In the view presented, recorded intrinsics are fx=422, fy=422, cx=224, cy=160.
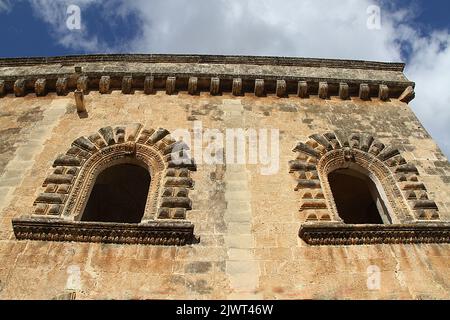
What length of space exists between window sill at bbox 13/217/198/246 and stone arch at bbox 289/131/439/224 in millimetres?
2133

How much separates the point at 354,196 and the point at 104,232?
597 centimetres

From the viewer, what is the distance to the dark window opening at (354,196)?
8.36m

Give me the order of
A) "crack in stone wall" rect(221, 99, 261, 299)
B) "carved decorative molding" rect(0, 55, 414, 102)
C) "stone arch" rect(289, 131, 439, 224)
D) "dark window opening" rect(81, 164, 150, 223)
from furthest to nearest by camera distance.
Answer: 1. "carved decorative molding" rect(0, 55, 414, 102)
2. "dark window opening" rect(81, 164, 150, 223)
3. "stone arch" rect(289, 131, 439, 224)
4. "crack in stone wall" rect(221, 99, 261, 299)

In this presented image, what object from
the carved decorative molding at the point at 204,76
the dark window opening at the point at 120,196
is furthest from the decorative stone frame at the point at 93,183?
the carved decorative molding at the point at 204,76

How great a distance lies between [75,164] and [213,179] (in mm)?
A: 2454

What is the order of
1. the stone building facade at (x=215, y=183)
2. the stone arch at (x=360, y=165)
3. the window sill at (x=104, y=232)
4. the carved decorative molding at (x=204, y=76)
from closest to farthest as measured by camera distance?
the stone building facade at (x=215, y=183), the window sill at (x=104, y=232), the stone arch at (x=360, y=165), the carved decorative molding at (x=204, y=76)

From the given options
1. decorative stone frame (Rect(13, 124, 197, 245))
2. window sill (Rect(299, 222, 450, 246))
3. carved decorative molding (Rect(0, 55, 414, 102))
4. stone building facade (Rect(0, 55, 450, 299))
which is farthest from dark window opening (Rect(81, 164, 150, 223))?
window sill (Rect(299, 222, 450, 246))

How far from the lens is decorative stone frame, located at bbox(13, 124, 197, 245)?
6105mm

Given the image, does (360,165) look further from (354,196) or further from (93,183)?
(93,183)

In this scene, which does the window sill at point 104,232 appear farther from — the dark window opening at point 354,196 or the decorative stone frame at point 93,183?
the dark window opening at point 354,196

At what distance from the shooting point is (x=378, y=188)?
7.66 metres

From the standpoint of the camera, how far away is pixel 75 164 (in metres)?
7.45

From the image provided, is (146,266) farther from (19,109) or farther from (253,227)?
(19,109)

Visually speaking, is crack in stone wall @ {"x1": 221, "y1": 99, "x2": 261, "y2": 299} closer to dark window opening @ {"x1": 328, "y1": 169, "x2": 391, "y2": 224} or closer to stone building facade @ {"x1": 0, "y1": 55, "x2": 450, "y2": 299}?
stone building facade @ {"x1": 0, "y1": 55, "x2": 450, "y2": 299}
